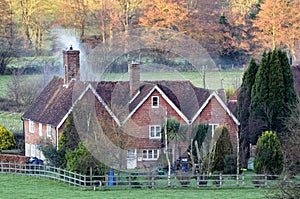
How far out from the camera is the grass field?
39938mm

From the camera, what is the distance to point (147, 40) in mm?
76125

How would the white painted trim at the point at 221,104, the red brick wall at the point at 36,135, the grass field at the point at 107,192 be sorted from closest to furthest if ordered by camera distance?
1. the grass field at the point at 107,192
2. the red brick wall at the point at 36,135
3. the white painted trim at the point at 221,104

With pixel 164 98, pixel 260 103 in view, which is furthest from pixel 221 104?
pixel 164 98

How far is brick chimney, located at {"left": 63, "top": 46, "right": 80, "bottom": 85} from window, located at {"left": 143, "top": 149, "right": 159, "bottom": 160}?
5495 mm

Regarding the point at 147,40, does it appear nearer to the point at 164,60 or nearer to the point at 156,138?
the point at 164,60

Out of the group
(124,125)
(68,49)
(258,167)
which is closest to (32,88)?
(68,49)

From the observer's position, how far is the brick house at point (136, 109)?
47.8 metres

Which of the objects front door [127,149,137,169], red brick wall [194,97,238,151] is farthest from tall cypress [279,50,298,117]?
front door [127,149,137,169]

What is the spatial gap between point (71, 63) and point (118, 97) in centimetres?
291

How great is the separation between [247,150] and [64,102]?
29.9 feet

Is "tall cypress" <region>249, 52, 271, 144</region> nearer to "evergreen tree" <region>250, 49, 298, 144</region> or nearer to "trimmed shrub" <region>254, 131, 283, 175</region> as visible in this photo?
"evergreen tree" <region>250, 49, 298, 144</region>

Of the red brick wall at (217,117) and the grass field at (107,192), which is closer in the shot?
the grass field at (107,192)

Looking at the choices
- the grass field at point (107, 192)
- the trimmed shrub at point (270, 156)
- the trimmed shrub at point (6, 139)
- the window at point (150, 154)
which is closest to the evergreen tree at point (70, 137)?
the grass field at point (107, 192)

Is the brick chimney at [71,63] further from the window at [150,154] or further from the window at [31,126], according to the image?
the window at [150,154]
